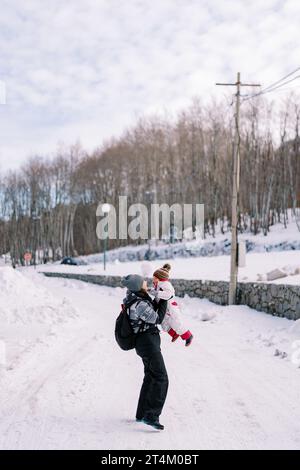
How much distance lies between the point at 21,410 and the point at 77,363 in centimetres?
257

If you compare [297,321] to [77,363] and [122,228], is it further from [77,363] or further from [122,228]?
[122,228]

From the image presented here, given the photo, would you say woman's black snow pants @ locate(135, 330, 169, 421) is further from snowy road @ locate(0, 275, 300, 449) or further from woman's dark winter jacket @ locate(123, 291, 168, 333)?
snowy road @ locate(0, 275, 300, 449)

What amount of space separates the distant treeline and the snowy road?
26594 mm

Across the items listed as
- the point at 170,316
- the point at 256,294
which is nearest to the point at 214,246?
the point at 256,294

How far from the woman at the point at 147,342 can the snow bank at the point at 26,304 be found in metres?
7.20

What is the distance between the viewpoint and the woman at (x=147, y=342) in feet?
16.5

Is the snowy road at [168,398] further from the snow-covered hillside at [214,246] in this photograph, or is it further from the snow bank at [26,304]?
the snow-covered hillside at [214,246]

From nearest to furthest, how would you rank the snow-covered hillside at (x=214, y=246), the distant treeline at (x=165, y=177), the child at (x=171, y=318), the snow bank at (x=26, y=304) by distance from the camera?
1. the child at (x=171, y=318)
2. the snow bank at (x=26, y=304)
3. the snow-covered hillside at (x=214, y=246)
4. the distant treeline at (x=165, y=177)

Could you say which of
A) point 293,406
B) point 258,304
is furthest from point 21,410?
point 258,304

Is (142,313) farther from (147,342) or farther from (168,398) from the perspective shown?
(168,398)

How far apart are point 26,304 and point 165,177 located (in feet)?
127

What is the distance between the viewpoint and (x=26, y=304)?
12930 mm

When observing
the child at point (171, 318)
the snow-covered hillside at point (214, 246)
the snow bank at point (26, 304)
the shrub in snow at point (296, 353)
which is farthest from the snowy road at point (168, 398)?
the snow-covered hillside at point (214, 246)

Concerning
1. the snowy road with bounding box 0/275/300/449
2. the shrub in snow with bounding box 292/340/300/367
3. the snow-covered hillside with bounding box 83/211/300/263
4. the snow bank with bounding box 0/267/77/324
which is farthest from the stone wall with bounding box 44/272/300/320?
the snow-covered hillside with bounding box 83/211/300/263
